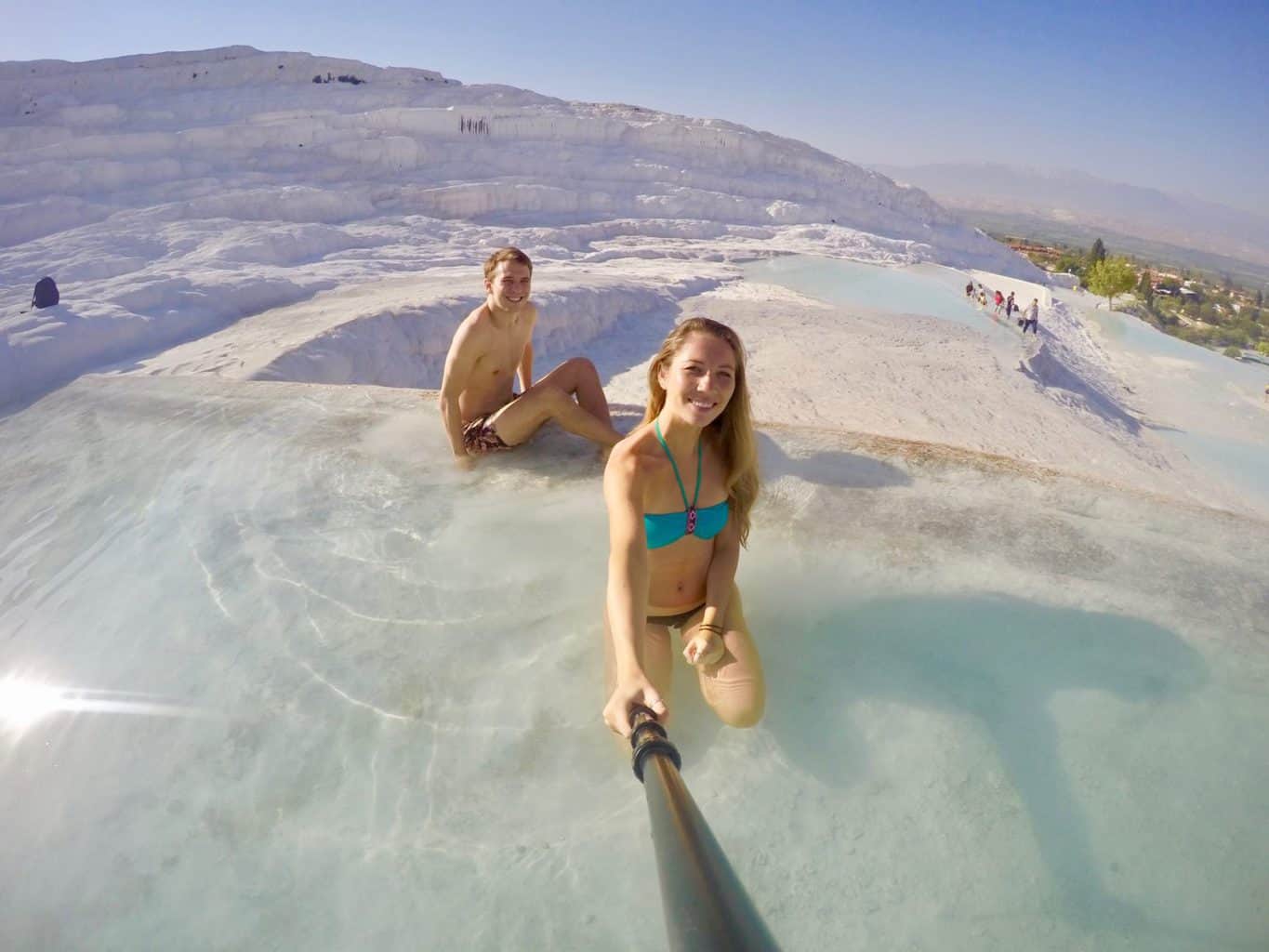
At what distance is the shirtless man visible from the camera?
10.0ft

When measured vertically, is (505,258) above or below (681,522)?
above

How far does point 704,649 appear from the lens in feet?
5.81

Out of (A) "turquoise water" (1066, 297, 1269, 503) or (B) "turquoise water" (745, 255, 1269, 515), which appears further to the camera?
(B) "turquoise water" (745, 255, 1269, 515)

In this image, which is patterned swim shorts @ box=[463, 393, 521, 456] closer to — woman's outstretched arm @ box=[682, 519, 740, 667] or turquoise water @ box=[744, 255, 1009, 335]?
woman's outstretched arm @ box=[682, 519, 740, 667]

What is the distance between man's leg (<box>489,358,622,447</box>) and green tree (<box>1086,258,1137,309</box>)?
27.8 m

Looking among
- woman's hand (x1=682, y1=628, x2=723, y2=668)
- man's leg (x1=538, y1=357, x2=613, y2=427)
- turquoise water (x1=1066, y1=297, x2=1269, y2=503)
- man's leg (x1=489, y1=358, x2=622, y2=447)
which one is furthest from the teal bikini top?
turquoise water (x1=1066, y1=297, x2=1269, y2=503)

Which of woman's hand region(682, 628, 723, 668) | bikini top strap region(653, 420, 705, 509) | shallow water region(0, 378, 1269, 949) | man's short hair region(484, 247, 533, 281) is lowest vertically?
shallow water region(0, 378, 1269, 949)

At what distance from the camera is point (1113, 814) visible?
64.5 inches

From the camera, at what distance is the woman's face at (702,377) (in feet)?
5.38

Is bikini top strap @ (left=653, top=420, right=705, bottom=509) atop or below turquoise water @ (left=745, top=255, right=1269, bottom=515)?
atop

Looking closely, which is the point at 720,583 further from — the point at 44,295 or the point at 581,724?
the point at 44,295

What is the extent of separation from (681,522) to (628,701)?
542 mm

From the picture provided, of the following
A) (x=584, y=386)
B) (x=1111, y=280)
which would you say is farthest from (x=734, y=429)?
(x=1111, y=280)

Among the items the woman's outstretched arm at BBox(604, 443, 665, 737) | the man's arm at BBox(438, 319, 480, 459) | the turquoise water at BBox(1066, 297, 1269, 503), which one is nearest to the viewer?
the woman's outstretched arm at BBox(604, 443, 665, 737)
